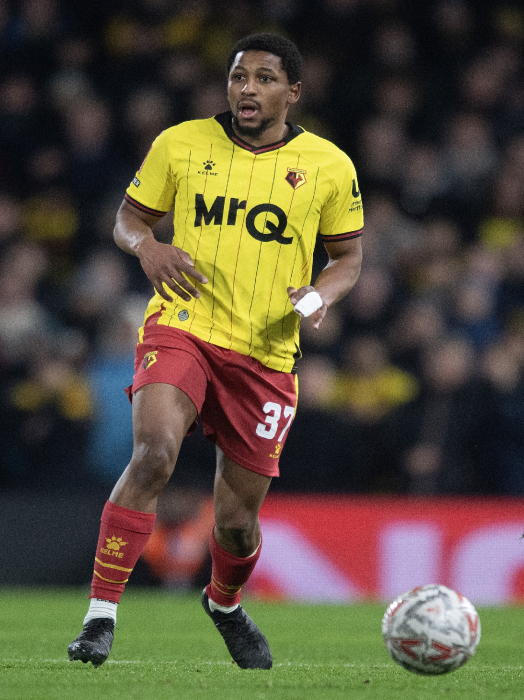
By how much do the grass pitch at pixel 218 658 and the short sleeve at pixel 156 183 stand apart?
1.88m

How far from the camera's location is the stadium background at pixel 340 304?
8.99 metres

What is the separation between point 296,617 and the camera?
779 centimetres

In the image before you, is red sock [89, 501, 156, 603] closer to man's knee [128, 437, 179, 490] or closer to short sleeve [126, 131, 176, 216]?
man's knee [128, 437, 179, 490]

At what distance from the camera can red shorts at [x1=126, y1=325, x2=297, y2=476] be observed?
458 centimetres

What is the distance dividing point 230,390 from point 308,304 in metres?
0.54

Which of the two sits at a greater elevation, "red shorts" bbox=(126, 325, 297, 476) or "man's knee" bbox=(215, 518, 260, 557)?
"red shorts" bbox=(126, 325, 297, 476)

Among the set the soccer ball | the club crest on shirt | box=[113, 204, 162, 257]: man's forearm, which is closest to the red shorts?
box=[113, 204, 162, 257]: man's forearm

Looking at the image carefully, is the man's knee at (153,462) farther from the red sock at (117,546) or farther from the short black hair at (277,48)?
the short black hair at (277,48)

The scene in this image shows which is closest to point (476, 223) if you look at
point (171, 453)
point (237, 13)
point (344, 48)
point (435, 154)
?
point (435, 154)

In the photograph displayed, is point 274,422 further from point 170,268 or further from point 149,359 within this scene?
point 170,268

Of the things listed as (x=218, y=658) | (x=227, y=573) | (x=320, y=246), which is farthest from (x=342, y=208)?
(x=320, y=246)

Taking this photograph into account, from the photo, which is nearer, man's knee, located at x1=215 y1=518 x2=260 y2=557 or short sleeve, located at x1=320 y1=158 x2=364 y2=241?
man's knee, located at x1=215 y1=518 x2=260 y2=557

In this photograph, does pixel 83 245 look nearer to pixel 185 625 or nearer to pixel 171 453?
pixel 185 625

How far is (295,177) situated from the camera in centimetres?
488
